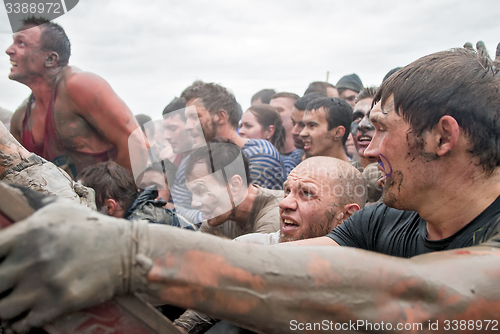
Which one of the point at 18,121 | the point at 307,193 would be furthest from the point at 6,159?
the point at 18,121

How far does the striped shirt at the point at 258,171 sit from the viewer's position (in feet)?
12.7

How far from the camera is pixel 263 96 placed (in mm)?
7777

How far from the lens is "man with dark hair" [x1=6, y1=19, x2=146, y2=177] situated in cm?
327

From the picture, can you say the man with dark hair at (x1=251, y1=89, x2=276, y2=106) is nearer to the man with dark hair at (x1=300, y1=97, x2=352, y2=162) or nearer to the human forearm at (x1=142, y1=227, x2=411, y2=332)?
the man with dark hair at (x1=300, y1=97, x2=352, y2=162)

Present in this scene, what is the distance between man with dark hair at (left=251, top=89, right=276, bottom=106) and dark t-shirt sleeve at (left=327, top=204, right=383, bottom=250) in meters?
5.85

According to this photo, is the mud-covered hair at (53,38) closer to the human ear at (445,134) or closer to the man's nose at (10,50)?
the man's nose at (10,50)

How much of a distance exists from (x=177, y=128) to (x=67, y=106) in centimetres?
214

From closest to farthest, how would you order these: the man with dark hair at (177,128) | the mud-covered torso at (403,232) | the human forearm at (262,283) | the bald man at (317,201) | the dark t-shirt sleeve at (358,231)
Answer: the human forearm at (262,283) → the mud-covered torso at (403,232) → the dark t-shirt sleeve at (358,231) → the bald man at (317,201) → the man with dark hair at (177,128)

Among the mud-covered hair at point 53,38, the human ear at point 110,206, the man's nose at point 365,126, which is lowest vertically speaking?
the human ear at point 110,206

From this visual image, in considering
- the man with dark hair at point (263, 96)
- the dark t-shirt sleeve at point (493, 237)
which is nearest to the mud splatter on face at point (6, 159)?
the dark t-shirt sleeve at point (493, 237)

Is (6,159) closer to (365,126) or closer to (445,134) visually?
(445,134)

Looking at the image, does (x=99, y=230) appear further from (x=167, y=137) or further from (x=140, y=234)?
(x=167, y=137)

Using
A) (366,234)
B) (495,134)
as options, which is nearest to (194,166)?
(366,234)

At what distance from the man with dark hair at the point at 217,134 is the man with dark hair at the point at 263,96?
2861 mm
